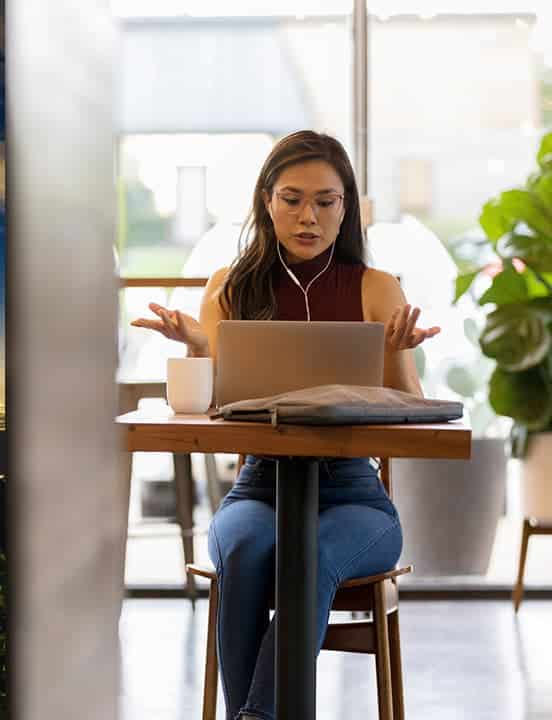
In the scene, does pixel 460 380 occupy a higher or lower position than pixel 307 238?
lower

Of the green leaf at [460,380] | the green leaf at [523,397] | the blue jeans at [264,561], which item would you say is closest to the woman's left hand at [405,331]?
the blue jeans at [264,561]

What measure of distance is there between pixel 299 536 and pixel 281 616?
14cm

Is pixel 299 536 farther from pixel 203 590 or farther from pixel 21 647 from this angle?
pixel 203 590

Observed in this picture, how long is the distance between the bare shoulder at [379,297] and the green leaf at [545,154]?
0.50 meters

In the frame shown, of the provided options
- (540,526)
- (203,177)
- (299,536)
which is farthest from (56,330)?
(203,177)

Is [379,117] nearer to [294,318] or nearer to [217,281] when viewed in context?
[217,281]

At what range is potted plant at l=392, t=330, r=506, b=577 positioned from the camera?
4.24m

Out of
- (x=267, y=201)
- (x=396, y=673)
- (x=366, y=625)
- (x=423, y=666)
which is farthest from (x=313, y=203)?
(x=423, y=666)

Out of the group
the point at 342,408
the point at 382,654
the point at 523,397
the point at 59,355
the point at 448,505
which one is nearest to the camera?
the point at 59,355

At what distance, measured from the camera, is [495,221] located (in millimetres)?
2469

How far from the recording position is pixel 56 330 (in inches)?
19.1

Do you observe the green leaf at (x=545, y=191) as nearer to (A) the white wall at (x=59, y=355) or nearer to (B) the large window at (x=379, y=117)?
(A) the white wall at (x=59, y=355)

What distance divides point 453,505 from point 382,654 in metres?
2.07

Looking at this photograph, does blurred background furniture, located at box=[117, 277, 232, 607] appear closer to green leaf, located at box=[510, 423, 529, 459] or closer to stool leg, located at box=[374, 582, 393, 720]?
stool leg, located at box=[374, 582, 393, 720]
